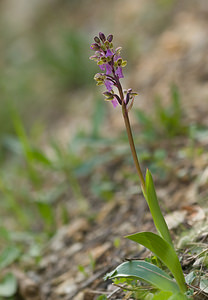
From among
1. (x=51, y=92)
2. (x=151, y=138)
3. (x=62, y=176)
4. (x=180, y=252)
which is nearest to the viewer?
(x=180, y=252)

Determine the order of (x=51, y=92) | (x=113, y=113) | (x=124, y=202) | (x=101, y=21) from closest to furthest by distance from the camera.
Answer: (x=124, y=202), (x=113, y=113), (x=51, y=92), (x=101, y=21)

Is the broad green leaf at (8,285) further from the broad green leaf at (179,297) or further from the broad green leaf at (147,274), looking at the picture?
the broad green leaf at (179,297)

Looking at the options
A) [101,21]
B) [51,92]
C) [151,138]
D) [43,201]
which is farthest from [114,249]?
[101,21]

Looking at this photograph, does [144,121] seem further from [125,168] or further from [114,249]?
[114,249]

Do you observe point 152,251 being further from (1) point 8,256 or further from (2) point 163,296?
(1) point 8,256

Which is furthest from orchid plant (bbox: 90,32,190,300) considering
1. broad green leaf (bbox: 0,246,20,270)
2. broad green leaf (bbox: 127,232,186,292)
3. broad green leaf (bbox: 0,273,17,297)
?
broad green leaf (bbox: 0,246,20,270)

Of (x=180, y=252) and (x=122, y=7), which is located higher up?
(x=122, y=7)

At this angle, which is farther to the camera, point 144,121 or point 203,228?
point 144,121

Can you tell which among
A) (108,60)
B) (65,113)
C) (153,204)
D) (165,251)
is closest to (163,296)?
(165,251)
